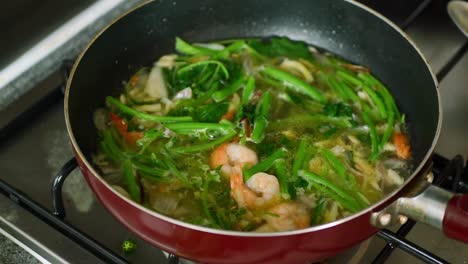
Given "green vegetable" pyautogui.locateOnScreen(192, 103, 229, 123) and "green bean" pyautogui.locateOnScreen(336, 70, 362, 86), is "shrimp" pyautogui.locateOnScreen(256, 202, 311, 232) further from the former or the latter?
"green bean" pyautogui.locateOnScreen(336, 70, 362, 86)

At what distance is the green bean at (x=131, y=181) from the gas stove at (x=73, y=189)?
8cm

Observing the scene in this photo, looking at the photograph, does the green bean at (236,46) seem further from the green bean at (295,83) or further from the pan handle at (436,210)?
the pan handle at (436,210)

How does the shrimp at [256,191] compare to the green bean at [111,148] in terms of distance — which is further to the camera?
the green bean at [111,148]

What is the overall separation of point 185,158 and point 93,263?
29 cm

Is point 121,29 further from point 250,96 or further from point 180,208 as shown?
point 180,208

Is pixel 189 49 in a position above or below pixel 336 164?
below

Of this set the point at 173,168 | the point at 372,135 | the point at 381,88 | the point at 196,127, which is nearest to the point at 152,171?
the point at 173,168

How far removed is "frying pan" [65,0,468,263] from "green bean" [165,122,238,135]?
0.18 metres

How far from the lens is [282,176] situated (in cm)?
127

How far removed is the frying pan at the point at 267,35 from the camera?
0.98 meters

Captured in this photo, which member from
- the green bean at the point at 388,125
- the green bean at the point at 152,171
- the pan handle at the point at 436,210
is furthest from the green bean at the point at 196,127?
the pan handle at the point at 436,210

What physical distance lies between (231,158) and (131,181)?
21 cm

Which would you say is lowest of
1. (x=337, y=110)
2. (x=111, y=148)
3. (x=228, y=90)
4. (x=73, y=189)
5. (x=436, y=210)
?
(x=73, y=189)

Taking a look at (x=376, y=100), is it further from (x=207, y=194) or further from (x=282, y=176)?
(x=207, y=194)
